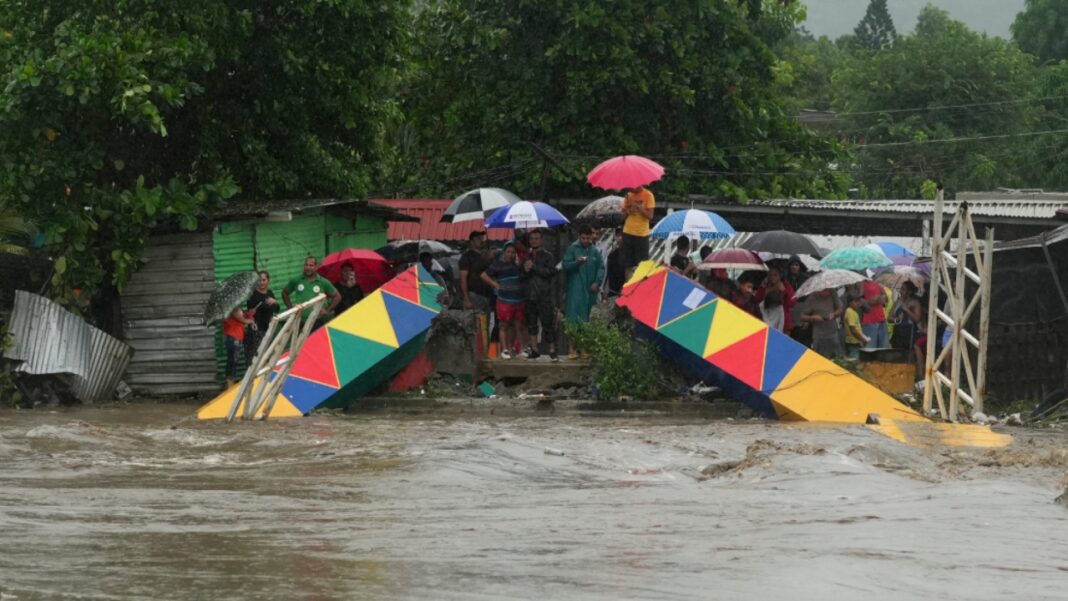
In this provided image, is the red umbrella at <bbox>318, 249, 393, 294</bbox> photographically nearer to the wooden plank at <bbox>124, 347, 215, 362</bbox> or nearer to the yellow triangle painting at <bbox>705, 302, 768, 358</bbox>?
the wooden plank at <bbox>124, 347, 215, 362</bbox>

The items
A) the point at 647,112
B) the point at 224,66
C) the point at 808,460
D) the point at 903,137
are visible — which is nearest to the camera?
the point at 808,460

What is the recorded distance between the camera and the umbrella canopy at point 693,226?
20.6 m

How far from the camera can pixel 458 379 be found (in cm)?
1948

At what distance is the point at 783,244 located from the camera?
2073 cm

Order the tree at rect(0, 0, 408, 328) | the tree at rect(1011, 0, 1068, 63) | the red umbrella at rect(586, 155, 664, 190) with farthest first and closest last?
1. the tree at rect(1011, 0, 1068, 63)
2. the red umbrella at rect(586, 155, 664, 190)
3. the tree at rect(0, 0, 408, 328)

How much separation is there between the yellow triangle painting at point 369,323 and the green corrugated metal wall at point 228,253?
272cm

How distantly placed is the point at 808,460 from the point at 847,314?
6.91 meters

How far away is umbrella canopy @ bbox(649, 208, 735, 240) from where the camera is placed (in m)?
20.6

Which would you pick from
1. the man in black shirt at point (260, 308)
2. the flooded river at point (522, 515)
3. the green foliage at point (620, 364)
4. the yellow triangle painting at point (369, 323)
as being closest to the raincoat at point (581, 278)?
the green foliage at point (620, 364)

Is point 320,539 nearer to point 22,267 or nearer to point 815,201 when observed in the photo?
point 22,267

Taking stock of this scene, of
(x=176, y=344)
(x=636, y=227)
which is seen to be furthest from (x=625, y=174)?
(x=176, y=344)

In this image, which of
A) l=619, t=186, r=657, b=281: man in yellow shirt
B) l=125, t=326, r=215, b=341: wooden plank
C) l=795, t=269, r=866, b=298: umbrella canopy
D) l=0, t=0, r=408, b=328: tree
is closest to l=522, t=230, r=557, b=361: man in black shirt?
l=619, t=186, r=657, b=281: man in yellow shirt

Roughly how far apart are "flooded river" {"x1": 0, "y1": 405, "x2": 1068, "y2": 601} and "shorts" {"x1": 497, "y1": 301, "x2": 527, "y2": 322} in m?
4.52

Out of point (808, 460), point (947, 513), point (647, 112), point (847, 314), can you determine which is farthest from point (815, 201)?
point (947, 513)
